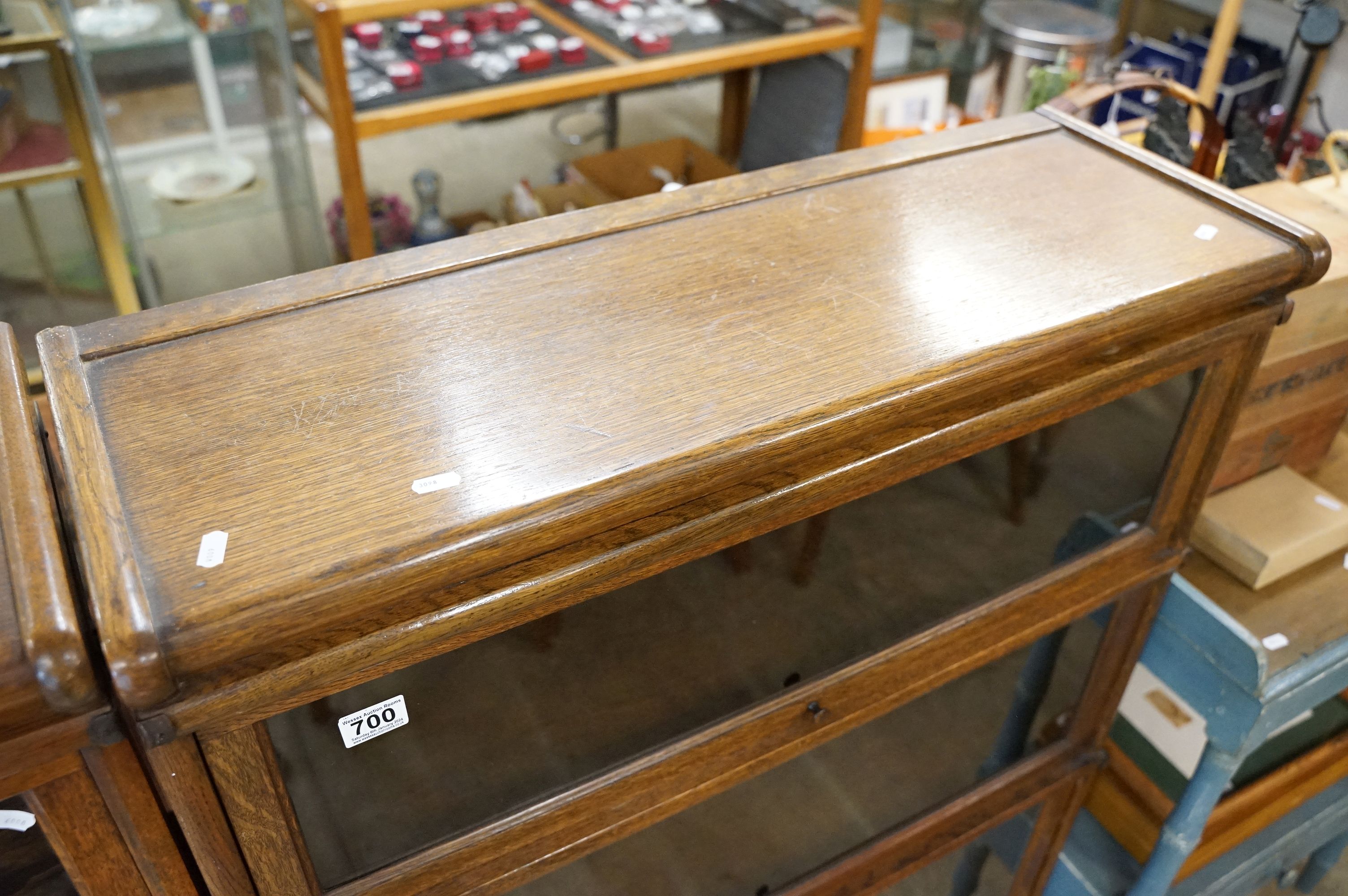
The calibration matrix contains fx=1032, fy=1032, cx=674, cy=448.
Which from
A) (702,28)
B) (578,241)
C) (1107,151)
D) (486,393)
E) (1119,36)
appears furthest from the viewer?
(1119,36)

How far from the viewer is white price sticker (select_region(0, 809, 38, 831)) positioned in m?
0.58

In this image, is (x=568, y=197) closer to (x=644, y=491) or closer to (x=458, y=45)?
(x=458, y=45)

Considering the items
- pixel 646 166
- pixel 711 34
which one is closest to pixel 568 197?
pixel 646 166

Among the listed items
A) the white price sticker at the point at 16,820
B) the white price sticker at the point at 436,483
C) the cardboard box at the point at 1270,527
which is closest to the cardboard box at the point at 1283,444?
the cardboard box at the point at 1270,527

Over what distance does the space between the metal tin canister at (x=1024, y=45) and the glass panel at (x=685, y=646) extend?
1920 millimetres

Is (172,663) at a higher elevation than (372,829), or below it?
higher

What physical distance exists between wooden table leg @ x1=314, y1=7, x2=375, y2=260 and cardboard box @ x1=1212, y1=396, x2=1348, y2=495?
1.31 m

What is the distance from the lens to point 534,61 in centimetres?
215

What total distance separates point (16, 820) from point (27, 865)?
0.15 feet

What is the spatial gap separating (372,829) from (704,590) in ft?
0.93

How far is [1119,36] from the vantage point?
3.53m

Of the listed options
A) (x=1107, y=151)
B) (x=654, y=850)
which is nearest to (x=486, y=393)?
(x=654, y=850)

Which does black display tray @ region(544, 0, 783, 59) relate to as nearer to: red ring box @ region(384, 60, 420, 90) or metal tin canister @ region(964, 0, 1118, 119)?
red ring box @ region(384, 60, 420, 90)

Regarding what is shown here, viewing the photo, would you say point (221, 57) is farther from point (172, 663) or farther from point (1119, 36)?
point (1119, 36)
